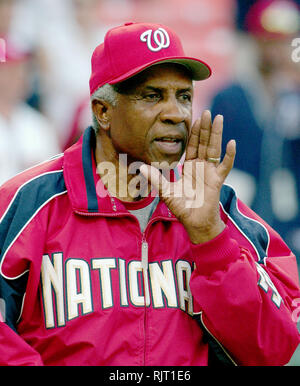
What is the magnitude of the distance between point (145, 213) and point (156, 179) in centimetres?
23

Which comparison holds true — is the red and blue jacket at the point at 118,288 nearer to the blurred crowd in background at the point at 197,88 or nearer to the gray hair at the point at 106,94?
the gray hair at the point at 106,94

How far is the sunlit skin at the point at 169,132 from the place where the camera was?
243 centimetres

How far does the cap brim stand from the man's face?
0.04 meters

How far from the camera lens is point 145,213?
2.61 metres

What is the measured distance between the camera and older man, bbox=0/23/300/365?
233 cm

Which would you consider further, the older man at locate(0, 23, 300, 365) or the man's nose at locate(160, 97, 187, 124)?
the man's nose at locate(160, 97, 187, 124)

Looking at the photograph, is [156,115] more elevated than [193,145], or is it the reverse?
[156,115]

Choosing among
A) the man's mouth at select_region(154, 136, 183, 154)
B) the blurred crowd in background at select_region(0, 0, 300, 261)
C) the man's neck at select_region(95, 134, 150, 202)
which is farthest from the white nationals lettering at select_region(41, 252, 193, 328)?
the blurred crowd in background at select_region(0, 0, 300, 261)

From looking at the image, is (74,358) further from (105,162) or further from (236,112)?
(236,112)

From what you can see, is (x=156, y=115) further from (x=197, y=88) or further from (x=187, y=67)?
(x=197, y=88)

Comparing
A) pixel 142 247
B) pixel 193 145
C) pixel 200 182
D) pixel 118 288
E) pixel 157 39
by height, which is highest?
pixel 157 39

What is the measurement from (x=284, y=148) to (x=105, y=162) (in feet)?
6.85

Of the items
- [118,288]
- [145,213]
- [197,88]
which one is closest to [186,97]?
[145,213]

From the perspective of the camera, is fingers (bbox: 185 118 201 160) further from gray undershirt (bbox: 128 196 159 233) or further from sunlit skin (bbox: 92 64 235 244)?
gray undershirt (bbox: 128 196 159 233)
